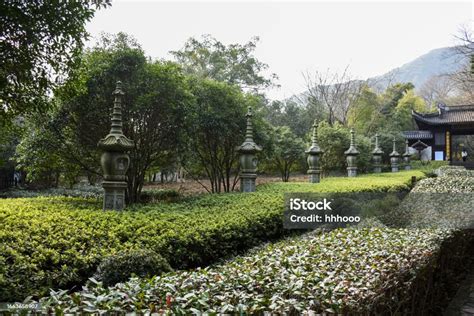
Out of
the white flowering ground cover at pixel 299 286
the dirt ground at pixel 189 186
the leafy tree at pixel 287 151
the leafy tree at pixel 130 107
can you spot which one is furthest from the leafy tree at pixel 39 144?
the leafy tree at pixel 287 151

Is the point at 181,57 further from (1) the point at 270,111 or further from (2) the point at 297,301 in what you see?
(2) the point at 297,301

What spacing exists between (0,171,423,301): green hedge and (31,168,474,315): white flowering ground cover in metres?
1.16

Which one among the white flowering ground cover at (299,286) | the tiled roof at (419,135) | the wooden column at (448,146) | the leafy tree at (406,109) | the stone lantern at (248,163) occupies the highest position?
the leafy tree at (406,109)

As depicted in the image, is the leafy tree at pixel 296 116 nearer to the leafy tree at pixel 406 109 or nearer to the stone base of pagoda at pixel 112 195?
the leafy tree at pixel 406 109

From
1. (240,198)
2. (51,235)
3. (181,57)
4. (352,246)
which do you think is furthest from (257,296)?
(181,57)

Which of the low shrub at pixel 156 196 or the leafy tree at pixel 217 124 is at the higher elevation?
the leafy tree at pixel 217 124

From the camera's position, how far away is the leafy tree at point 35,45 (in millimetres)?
4625

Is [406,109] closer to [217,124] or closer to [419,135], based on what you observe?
[419,135]

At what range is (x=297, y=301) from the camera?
201 cm

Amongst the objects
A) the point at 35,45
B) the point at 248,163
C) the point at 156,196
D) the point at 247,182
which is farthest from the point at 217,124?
the point at 35,45

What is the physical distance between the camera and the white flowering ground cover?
6.28 feet

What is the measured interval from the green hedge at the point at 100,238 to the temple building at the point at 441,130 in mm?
27189

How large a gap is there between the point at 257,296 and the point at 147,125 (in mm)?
7302

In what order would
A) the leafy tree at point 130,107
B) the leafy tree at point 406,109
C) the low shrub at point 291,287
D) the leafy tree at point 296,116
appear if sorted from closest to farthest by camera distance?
the low shrub at point 291,287, the leafy tree at point 130,107, the leafy tree at point 296,116, the leafy tree at point 406,109
